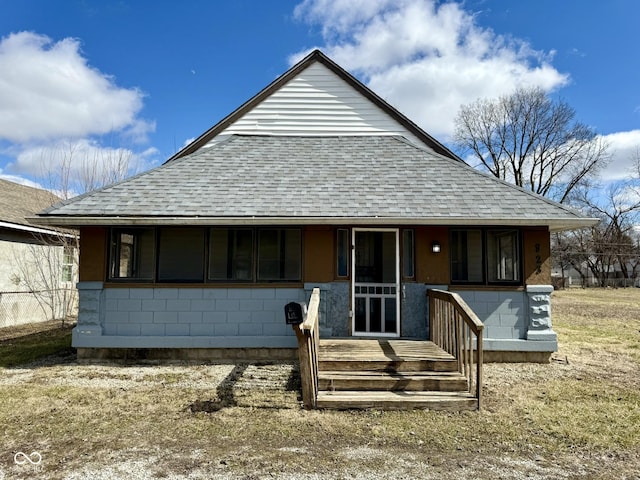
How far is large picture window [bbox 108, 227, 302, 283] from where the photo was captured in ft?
24.0

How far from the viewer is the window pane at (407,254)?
7.29 meters

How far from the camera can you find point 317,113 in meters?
10.2

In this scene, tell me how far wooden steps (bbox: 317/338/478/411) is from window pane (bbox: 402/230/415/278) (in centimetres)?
165

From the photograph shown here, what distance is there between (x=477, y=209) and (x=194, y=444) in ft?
18.8

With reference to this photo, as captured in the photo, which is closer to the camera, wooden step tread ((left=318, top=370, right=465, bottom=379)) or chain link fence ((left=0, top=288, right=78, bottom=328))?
wooden step tread ((left=318, top=370, right=465, bottom=379))

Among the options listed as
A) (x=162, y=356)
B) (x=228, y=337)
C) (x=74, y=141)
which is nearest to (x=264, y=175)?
(x=228, y=337)

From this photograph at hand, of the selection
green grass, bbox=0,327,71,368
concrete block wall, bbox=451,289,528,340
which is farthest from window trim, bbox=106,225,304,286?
concrete block wall, bbox=451,289,528,340

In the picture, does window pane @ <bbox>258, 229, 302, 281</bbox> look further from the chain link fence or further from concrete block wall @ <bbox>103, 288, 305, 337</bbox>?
the chain link fence

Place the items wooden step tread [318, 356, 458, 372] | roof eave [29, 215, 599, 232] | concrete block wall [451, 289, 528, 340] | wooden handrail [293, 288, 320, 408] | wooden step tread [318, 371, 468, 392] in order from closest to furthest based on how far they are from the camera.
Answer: wooden handrail [293, 288, 320, 408], wooden step tread [318, 371, 468, 392], wooden step tread [318, 356, 458, 372], roof eave [29, 215, 599, 232], concrete block wall [451, 289, 528, 340]

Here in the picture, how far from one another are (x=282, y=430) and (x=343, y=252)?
3641 millimetres

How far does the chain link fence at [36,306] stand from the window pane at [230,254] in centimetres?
786

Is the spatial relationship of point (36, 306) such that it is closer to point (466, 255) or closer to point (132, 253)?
point (132, 253)

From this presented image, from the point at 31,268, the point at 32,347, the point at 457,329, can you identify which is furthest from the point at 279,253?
the point at 31,268

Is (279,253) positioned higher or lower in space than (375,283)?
higher
